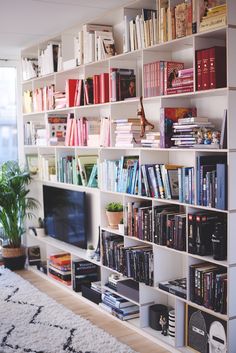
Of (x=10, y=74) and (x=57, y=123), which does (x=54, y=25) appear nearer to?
(x=57, y=123)

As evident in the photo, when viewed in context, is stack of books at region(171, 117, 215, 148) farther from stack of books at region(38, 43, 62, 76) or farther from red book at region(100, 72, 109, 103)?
stack of books at region(38, 43, 62, 76)

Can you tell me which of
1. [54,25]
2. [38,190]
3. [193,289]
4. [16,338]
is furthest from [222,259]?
[38,190]

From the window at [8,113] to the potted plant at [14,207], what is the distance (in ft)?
1.39

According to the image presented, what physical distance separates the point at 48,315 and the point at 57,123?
1.97 m

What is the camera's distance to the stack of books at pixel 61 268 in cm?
514

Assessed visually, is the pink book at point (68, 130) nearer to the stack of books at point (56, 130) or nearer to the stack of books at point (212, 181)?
the stack of books at point (56, 130)

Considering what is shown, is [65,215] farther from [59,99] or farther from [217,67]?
[217,67]

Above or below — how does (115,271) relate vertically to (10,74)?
below

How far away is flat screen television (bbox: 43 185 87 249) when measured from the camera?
4926 mm

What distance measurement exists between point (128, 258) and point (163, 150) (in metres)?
0.96

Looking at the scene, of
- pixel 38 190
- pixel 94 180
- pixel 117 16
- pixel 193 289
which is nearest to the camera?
pixel 193 289

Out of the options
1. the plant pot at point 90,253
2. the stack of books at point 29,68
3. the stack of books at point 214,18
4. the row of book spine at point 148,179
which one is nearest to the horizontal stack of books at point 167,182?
the row of book spine at point 148,179

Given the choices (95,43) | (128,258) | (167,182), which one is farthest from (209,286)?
(95,43)

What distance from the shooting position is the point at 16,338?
12.6 feet
